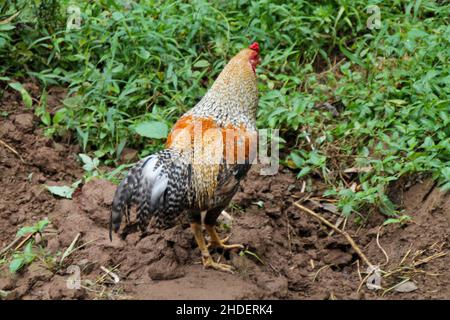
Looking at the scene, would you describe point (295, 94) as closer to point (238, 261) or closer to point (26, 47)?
point (238, 261)

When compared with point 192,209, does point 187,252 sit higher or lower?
lower

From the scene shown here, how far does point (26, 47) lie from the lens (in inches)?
300

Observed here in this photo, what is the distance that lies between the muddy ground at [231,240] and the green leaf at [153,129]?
2.14ft

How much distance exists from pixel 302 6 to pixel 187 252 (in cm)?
345

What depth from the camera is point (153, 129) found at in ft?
22.6

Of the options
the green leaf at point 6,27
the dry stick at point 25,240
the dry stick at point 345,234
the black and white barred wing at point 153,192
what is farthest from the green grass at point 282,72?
the black and white barred wing at point 153,192

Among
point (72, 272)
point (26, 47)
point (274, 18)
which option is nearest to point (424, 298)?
point (72, 272)

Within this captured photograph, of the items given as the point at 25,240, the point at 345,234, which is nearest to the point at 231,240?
the point at 345,234

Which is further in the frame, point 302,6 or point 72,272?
point 302,6

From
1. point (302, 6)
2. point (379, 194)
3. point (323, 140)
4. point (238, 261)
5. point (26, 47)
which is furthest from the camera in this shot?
point (302, 6)

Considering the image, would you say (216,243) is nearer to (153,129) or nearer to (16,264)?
(153,129)

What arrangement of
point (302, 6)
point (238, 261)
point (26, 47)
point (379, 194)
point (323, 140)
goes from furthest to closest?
1. point (302, 6)
2. point (26, 47)
3. point (323, 140)
4. point (379, 194)
5. point (238, 261)

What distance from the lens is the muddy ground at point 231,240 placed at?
5.60 meters

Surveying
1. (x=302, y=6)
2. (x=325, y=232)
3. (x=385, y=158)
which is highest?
(x=302, y=6)
